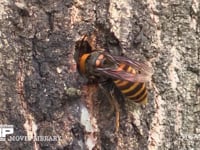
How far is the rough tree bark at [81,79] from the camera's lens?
7.58 ft

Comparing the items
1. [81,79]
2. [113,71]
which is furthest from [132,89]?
[81,79]

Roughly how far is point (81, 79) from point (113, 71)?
31cm

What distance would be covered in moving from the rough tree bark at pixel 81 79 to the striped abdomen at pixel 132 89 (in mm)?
40

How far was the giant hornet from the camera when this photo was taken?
246 centimetres

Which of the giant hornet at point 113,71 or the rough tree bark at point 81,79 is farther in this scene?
the giant hornet at point 113,71

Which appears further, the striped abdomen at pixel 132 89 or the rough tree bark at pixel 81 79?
the striped abdomen at pixel 132 89

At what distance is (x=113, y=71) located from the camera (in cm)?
267

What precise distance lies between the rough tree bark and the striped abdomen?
4cm

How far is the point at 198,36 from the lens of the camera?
101 inches

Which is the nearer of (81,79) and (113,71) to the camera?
(81,79)

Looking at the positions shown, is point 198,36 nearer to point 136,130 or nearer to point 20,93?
point 136,130

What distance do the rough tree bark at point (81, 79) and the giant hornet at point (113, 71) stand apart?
41 millimetres

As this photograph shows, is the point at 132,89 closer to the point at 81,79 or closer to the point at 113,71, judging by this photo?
the point at 113,71

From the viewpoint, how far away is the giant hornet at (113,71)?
2.46 m
